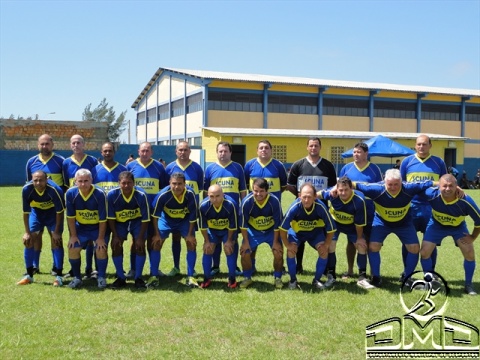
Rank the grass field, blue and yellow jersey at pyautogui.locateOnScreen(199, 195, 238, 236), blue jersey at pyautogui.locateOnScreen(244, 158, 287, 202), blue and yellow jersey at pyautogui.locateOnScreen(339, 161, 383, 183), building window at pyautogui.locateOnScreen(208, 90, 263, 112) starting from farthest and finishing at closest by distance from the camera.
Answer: building window at pyautogui.locateOnScreen(208, 90, 263, 112) → blue jersey at pyautogui.locateOnScreen(244, 158, 287, 202) → blue and yellow jersey at pyautogui.locateOnScreen(339, 161, 383, 183) → blue and yellow jersey at pyautogui.locateOnScreen(199, 195, 238, 236) → the grass field

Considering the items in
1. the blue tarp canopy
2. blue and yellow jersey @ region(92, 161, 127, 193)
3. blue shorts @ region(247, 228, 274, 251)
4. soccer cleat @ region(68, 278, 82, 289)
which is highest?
the blue tarp canopy

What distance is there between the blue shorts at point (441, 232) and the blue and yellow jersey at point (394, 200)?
0.27 m

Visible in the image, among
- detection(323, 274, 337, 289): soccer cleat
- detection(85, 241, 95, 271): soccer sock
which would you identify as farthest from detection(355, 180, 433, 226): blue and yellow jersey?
detection(85, 241, 95, 271): soccer sock

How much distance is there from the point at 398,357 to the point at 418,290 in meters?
2.12

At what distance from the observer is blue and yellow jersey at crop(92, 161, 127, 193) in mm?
6238

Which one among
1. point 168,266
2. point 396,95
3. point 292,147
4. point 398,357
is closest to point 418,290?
point 398,357

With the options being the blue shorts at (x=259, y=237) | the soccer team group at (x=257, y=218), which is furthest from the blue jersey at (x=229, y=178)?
the blue shorts at (x=259, y=237)

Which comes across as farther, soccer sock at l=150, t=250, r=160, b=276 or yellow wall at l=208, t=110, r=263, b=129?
yellow wall at l=208, t=110, r=263, b=129

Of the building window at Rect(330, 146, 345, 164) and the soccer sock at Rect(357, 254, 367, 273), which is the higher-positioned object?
the building window at Rect(330, 146, 345, 164)

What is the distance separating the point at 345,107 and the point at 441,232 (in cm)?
2800

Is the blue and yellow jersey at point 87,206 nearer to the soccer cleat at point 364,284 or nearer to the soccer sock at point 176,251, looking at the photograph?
the soccer sock at point 176,251

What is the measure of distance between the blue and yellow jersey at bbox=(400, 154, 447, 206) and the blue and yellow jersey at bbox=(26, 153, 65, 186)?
4659 mm

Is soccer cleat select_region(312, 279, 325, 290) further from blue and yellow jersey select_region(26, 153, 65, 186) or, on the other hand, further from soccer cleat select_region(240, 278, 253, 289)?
blue and yellow jersey select_region(26, 153, 65, 186)

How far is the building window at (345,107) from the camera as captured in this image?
106 feet
